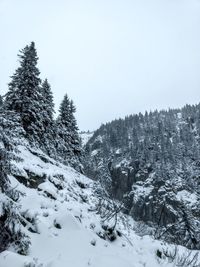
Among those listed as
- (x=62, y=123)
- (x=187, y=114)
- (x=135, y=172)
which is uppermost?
(x=187, y=114)

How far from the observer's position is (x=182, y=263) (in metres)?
9.02

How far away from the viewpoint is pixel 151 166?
9712 centimetres

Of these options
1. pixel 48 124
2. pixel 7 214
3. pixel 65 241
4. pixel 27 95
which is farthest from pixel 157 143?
pixel 7 214

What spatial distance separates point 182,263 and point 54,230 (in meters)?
4.50

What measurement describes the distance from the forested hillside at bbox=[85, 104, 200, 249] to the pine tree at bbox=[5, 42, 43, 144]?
2790 centimetres

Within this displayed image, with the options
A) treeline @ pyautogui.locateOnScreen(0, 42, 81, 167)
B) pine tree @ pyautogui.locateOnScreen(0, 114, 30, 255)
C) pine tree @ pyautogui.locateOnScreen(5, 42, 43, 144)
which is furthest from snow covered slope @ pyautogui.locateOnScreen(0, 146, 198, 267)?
pine tree @ pyautogui.locateOnScreen(5, 42, 43, 144)

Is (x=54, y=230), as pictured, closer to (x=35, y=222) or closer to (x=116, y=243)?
(x=35, y=222)

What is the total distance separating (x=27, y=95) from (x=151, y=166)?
78959 millimetres

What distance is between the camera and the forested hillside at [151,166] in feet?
238

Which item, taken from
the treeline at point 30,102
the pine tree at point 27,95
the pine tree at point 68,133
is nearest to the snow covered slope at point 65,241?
the treeline at point 30,102

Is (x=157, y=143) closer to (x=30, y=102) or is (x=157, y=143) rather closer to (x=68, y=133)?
(x=68, y=133)

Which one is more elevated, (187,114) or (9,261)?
(187,114)

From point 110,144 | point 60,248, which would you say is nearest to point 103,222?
point 60,248

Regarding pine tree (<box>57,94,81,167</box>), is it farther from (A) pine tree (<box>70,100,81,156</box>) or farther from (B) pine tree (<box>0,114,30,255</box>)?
(B) pine tree (<box>0,114,30,255</box>)
